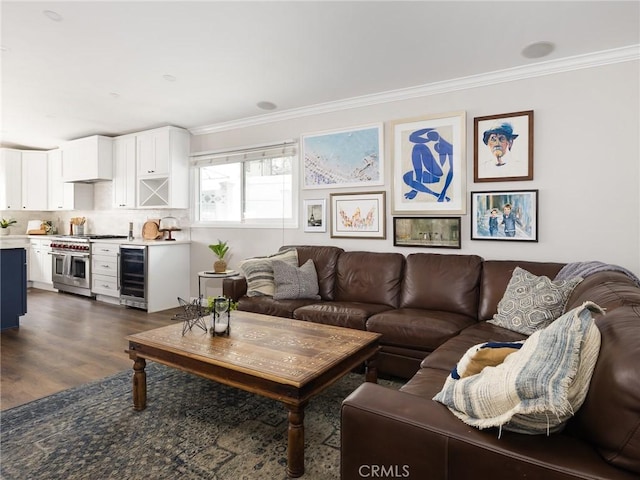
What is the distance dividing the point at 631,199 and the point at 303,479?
3.10 metres

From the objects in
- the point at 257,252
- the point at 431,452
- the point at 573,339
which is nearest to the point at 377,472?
the point at 431,452

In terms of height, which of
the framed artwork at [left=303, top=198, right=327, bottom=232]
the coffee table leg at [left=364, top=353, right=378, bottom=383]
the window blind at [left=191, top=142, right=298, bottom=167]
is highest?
the window blind at [left=191, top=142, right=298, bottom=167]

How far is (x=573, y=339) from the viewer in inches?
41.6

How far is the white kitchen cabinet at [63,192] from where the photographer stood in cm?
656

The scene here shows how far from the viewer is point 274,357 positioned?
6.75 ft

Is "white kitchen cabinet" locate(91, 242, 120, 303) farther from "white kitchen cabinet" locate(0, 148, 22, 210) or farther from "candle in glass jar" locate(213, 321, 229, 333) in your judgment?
"candle in glass jar" locate(213, 321, 229, 333)

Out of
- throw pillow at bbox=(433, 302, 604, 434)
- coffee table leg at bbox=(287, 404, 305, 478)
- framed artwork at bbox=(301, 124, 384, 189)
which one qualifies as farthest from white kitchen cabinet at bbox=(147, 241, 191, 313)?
throw pillow at bbox=(433, 302, 604, 434)

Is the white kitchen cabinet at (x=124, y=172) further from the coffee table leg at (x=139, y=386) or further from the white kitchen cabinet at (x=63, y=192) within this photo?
the coffee table leg at (x=139, y=386)

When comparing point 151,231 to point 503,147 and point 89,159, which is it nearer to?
point 89,159

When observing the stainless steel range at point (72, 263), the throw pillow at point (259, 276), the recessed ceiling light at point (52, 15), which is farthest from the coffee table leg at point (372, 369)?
the stainless steel range at point (72, 263)

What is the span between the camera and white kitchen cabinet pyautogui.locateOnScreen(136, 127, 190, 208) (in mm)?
5289

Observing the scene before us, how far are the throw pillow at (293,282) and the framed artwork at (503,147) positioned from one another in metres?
1.82

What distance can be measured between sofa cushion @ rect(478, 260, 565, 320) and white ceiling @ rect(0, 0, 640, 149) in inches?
65.8

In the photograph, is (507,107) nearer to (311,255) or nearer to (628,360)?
(311,255)
